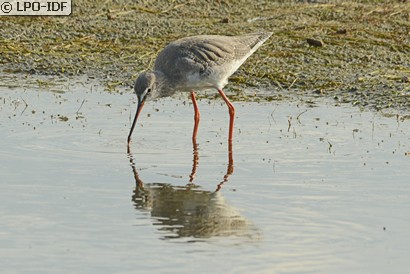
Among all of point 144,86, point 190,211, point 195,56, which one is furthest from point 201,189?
point 195,56

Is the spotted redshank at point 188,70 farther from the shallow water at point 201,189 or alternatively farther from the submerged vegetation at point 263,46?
the submerged vegetation at point 263,46

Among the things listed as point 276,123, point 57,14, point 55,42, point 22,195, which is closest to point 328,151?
point 276,123

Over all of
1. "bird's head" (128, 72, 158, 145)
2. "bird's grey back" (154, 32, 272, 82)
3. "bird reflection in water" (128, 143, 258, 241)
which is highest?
"bird's grey back" (154, 32, 272, 82)

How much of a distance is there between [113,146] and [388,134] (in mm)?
2876

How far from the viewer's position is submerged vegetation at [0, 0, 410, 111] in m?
13.7

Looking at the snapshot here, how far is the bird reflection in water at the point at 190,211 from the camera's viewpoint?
7.72 m

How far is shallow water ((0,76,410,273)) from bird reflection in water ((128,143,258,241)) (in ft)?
0.05

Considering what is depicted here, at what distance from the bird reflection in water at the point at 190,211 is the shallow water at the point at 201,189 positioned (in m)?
0.02

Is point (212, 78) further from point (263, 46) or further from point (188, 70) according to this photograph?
point (263, 46)

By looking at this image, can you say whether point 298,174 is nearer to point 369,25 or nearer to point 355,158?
point 355,158

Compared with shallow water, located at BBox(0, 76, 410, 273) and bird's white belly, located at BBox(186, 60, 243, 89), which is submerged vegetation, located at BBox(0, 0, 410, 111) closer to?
shallow water, located at BBox(0, 76, 410, 273)

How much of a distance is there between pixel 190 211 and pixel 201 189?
71cm

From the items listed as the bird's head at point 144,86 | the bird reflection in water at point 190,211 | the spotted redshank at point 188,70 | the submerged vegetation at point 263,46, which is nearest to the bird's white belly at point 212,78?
the spotted redshank at point 188,70

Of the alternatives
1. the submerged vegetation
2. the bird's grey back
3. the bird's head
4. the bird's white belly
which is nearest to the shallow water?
the bird's head
